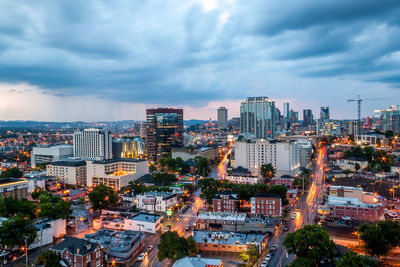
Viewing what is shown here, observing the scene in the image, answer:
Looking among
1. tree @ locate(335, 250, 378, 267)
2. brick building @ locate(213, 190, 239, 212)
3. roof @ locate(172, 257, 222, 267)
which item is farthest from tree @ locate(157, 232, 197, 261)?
brick building @ locate(213, 190, 239, 212)

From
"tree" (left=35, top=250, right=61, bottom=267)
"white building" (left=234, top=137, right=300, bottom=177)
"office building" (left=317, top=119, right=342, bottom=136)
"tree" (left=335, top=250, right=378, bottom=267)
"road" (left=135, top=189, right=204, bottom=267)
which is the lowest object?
"road" (left=135, top=189, right=204, bottom=267)

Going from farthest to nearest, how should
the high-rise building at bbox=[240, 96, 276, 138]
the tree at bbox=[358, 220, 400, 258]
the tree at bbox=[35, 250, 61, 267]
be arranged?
the high-rise building at bbox=[240, 96, 276, 138] → the tree at bbox=[358, 220, 400, 258] → the tree at bbox=[35, 250, 61, 267]

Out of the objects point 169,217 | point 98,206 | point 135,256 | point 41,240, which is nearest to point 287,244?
point 135,256

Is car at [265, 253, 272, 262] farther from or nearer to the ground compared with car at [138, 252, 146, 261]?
farther from the ground

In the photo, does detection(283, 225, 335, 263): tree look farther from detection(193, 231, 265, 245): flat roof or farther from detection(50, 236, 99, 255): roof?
detection(50, 236, 99, 255): roof

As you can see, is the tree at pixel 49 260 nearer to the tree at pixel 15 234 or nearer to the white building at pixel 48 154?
the tree at pixel 15 234
